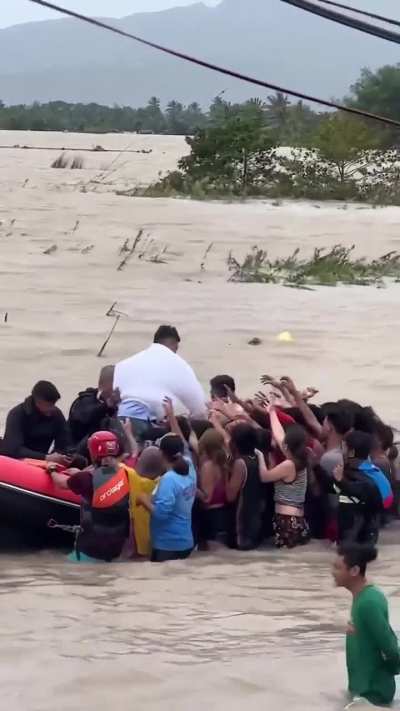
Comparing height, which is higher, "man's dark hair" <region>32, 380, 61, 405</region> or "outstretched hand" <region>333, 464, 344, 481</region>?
"man's dark hair" <region>32, 380, 61, 405</region>

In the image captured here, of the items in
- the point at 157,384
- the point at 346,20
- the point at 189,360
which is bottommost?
the point at 189,360

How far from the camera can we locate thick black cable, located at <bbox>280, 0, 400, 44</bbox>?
167 inches

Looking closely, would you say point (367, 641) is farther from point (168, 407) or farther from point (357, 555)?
point (168, 407)

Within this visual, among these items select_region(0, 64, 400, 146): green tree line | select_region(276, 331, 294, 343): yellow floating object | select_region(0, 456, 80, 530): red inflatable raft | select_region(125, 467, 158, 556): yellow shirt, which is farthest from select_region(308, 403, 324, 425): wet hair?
select_region(0, 64, 400, 146): green tree line

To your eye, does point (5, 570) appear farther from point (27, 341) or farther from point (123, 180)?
point (123, 180)

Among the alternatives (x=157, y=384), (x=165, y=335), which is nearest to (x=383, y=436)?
(x=157, y=384)

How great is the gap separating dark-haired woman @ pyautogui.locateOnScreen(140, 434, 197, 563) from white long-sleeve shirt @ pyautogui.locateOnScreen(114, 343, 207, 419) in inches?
40.8

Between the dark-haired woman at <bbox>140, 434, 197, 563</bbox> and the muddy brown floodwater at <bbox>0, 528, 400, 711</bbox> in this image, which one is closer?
the muddy brown floodwater at <bbox>0, 528, 400, 711</bbox>

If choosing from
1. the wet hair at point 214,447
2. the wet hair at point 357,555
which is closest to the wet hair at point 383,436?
the wet hair at point 214,447

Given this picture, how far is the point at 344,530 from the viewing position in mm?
6855

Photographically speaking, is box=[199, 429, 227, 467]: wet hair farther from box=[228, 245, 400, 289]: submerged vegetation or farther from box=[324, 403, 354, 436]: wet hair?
box=[228, 245, 400, 289]: submerged vegetation

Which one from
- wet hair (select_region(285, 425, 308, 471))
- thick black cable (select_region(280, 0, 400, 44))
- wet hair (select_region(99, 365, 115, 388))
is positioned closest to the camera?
thick black cable (select_region(280, 0, 400, 44))

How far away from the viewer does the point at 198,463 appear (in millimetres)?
7184

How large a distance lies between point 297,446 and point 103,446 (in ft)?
3.46
